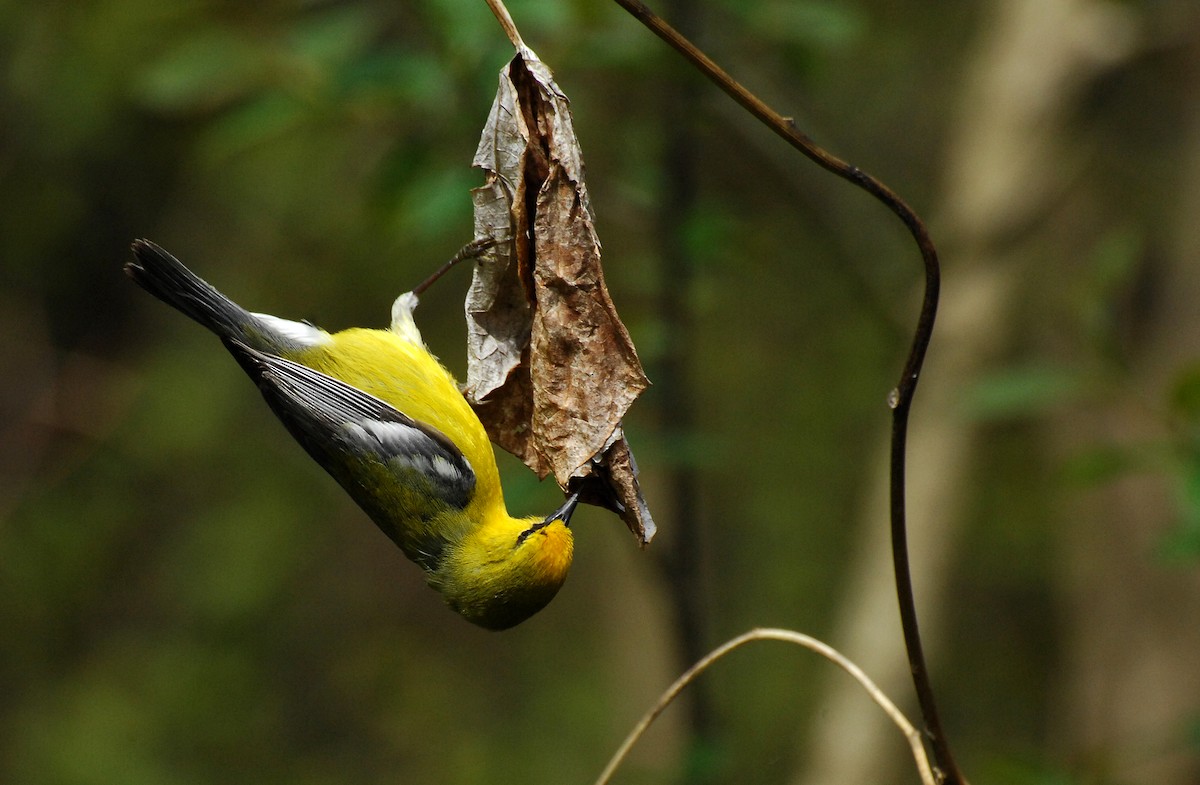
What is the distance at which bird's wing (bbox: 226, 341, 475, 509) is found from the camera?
148 inches

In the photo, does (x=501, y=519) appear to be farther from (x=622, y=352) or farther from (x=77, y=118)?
(x=77, y=118)

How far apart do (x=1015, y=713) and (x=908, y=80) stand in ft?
20.4

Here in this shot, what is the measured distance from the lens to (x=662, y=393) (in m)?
4.74

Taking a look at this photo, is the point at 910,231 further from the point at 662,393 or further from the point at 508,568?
the point at 662,393

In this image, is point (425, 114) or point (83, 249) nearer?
point (425, 114)

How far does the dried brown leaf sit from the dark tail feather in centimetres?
146

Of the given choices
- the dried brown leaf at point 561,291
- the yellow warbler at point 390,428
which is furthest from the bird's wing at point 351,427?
the dried brown leaf at point 561,291

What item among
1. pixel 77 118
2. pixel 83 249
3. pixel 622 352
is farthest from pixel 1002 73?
pixel 83 249

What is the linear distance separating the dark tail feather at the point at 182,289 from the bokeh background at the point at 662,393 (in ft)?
2.10

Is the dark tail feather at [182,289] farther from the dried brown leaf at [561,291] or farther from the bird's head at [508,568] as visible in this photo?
the dried brown leaf at [561,291]

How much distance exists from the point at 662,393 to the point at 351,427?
55.8 inches

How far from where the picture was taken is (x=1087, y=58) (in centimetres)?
592

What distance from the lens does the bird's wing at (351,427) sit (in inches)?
148

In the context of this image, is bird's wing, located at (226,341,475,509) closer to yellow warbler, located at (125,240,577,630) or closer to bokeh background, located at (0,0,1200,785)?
yellow warbler, located at (125,240,577,630)
